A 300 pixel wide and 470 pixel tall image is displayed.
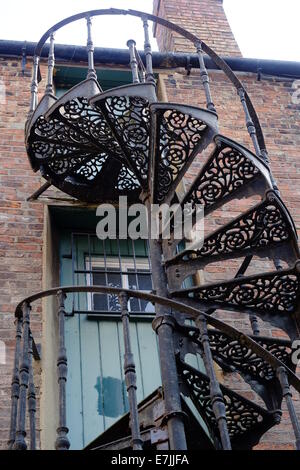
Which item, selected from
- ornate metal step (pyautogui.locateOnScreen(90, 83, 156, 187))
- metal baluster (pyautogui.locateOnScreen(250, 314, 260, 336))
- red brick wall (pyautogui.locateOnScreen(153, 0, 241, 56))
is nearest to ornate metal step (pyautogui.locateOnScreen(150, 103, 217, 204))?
ornate metal step (pyautogui.locateOnScreen(90, 83, 156, 187))

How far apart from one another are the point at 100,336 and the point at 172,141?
5.18 feet

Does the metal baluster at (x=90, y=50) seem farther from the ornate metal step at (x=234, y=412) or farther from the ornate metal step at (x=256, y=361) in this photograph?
the ornate metal step at (x=234, y=412)

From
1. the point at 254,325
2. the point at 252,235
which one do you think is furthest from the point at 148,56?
the point at 254,325

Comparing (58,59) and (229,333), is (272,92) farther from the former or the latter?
(229,333)

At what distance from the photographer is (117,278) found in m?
5.91

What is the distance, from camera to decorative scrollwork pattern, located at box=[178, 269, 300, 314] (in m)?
4.46

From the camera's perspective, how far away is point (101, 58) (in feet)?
25.3

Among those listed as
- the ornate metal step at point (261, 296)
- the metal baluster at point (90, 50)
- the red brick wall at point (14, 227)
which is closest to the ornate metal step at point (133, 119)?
the metal baluster at point (90, 50)

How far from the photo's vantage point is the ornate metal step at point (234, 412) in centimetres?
423

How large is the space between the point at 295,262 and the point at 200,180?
0.84 meters

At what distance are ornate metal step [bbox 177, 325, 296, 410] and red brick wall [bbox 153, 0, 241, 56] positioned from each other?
16.1 feet

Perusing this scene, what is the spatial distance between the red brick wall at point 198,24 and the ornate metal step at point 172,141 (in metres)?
3.85

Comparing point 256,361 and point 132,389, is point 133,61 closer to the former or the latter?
point 256,361
